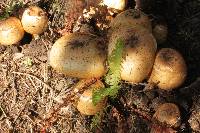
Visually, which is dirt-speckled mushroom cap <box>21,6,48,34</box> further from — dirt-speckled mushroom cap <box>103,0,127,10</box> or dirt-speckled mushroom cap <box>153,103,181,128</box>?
dirt-speckled mushroom cap <box>153,103,181,128</box>

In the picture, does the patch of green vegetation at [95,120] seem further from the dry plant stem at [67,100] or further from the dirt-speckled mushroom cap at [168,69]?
the dirt-speckled mushroom cap at [168,69]

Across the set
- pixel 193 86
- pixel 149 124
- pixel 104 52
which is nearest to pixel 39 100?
pixel 104 52

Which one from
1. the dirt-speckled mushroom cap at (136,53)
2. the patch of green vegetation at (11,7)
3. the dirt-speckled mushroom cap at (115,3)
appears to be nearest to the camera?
the dirt-speckled mushroom cap at (136,53)

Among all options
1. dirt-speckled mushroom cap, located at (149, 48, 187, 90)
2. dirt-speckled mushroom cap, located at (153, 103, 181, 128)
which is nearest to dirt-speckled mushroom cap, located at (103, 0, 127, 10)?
dirt-speckled mushroom cap, located at (149, 48, 187, 90)

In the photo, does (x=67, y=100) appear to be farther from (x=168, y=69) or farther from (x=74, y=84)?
(x=168, y=69)

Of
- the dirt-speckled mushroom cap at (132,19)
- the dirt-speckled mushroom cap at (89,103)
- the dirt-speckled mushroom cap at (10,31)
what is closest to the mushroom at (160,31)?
the dirt-speckled mushroom cap at (132,19)

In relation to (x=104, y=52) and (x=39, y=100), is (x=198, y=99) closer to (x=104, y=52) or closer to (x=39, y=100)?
(x=104, y=52)
